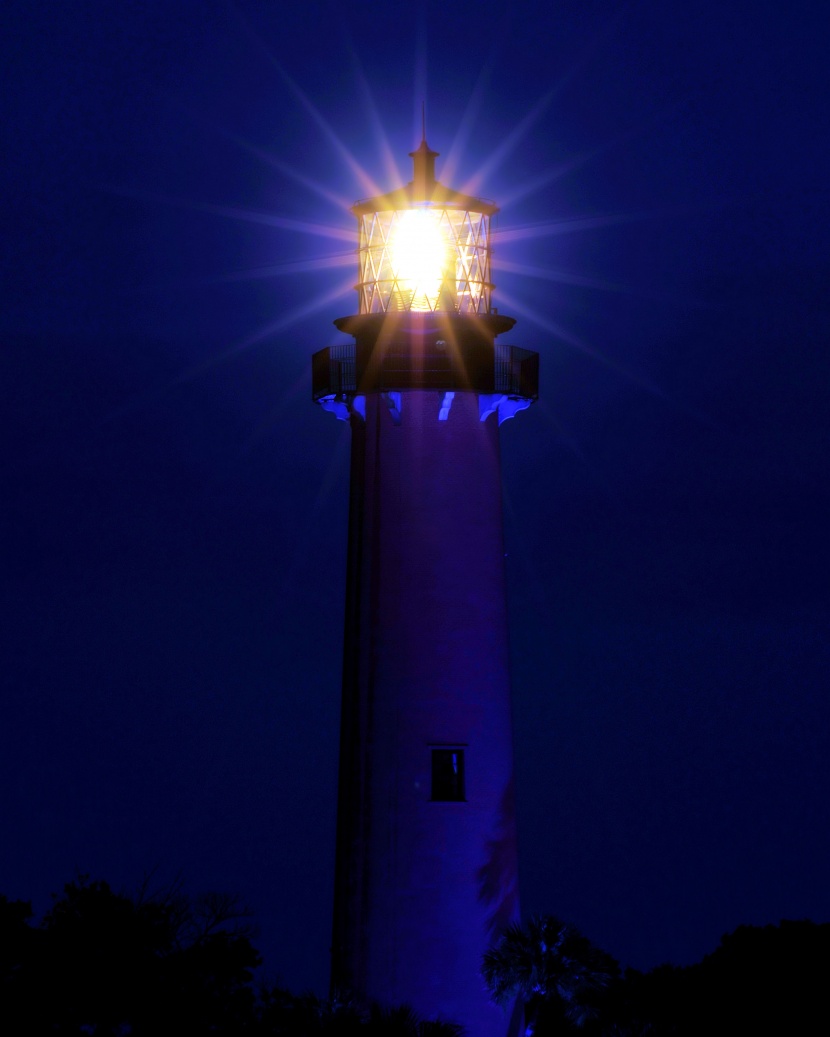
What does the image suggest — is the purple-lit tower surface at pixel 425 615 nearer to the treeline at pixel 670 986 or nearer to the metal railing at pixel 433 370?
the metal railing at pixel 433 370

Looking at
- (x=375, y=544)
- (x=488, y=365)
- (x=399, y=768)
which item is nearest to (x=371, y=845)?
(x=399, y=768)

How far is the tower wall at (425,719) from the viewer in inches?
1763

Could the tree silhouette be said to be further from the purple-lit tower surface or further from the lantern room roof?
the lantern room roof

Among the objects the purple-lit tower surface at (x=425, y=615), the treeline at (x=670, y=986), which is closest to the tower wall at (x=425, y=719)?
the purple-lit tower surface at (x=425, y=615)

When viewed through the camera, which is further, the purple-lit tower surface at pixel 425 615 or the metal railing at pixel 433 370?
the metal railing at pixel 433 370

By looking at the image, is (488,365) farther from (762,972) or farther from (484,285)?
(762,972)

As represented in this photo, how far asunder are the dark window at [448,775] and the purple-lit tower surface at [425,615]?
0.03m

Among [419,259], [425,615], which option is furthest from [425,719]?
[419,259]

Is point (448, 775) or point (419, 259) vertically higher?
point (419, 259)

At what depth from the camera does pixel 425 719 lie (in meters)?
45.2

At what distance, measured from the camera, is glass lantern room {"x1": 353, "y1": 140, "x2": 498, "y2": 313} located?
46.5 m

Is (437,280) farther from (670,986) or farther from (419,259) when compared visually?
(670,986)

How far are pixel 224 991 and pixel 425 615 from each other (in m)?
6.96

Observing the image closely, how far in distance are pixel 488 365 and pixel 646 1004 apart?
36.2 ft
